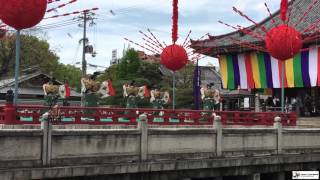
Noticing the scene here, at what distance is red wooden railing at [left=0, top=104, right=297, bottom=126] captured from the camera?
16781 millimetres

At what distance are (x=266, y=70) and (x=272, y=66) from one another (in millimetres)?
641

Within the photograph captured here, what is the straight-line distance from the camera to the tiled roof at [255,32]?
34.4 meters

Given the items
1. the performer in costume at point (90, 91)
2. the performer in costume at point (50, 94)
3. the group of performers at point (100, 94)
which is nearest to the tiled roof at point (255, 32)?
the group of performers at point (100, 94)

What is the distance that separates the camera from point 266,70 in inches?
1462

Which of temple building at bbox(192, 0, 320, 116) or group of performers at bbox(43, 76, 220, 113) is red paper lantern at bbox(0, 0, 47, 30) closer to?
group of performers at bbox(43, 76, 220, 113)

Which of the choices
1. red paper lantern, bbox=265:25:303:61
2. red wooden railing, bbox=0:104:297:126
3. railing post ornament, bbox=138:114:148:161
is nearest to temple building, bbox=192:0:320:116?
red wooden railing, bbox=0:104:297:126

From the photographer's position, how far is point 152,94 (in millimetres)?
26984

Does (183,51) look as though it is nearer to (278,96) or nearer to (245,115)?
(245,115)

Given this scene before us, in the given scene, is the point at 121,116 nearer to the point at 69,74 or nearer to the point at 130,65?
the point at 130,65

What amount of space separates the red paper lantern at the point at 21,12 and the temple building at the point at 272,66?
70.7 feet

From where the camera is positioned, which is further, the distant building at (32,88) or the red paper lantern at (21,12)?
the distant building at (32,88)

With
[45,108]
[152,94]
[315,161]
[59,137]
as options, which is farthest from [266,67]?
[59,137]

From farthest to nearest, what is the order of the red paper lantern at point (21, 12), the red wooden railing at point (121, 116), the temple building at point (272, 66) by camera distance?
1. the temple building at point (272, 66)
2. the red wooden railing at point (121, 116)
3. the red paper lantern at point (21, 12)

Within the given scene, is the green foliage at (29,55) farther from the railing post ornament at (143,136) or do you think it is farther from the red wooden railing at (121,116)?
the railing post ornament at (143,136)
